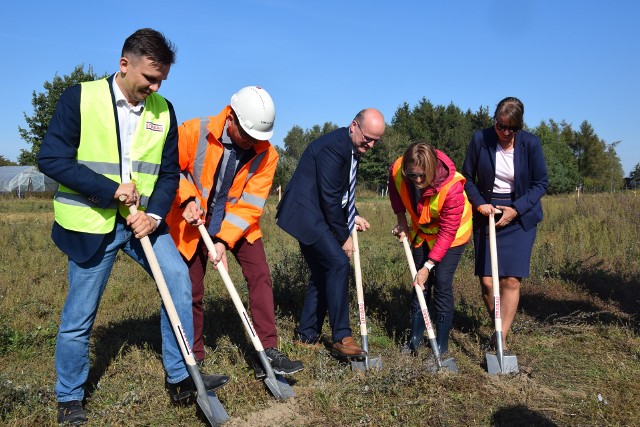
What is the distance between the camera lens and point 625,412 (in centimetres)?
375

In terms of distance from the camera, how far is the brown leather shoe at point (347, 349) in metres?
4.39

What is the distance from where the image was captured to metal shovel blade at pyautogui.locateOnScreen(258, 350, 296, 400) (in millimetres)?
3934

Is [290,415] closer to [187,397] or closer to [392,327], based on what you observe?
[187,397]

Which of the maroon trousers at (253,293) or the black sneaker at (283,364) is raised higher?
the maroon trousers at (253,293)

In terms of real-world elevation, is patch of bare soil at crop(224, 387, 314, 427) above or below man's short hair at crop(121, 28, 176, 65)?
below

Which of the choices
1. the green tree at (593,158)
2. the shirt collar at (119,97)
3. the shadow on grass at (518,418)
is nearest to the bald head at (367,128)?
the shirt collar at (119,97)

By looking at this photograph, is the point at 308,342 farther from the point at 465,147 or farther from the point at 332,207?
the point at 465,147

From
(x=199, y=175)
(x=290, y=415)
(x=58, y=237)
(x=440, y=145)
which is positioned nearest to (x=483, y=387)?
(x=290, y=415)

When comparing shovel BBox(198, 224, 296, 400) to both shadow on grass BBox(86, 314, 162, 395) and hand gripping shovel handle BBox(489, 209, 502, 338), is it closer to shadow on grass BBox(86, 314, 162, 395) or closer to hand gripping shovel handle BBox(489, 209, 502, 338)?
shadow on grass BBox(86, 314, 162, 395)

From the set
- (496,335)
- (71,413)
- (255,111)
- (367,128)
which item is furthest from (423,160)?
(71,413)

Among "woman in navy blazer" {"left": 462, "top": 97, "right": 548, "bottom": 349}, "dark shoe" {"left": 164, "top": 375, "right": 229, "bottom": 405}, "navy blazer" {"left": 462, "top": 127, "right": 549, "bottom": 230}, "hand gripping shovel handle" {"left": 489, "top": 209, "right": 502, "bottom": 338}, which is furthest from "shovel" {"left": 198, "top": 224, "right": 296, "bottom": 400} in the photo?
"navy blazer" {"left": 462, "top": 127, "right": 549, "bottom": 230}

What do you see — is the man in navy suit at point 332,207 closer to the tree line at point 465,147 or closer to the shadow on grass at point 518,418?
the shadow on grass at point 518,418

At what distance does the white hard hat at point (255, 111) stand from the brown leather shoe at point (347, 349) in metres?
1.73

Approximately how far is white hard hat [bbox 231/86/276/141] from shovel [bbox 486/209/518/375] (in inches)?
82.2
